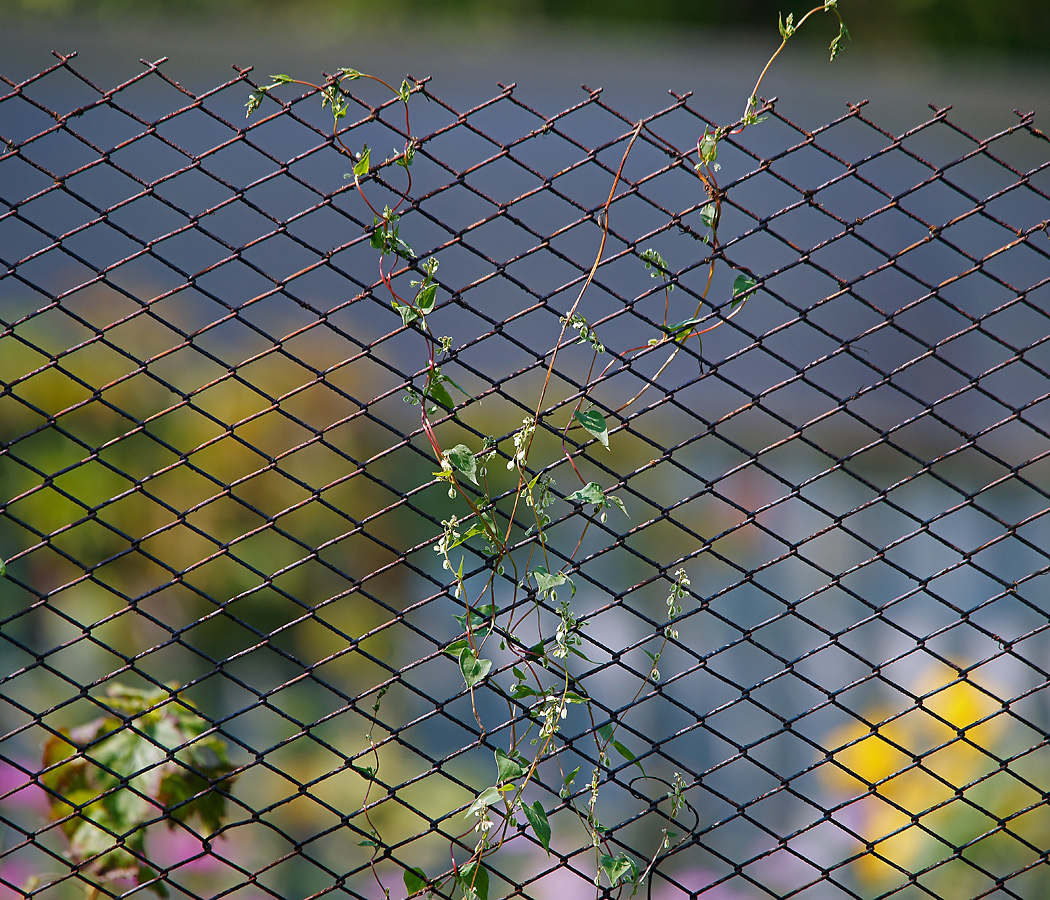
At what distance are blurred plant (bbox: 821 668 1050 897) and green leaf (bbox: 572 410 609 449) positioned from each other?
1.13 meters

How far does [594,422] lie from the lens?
1.27m

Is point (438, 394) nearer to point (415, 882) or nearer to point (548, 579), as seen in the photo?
point (548, 579)

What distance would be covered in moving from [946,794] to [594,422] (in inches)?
75.2

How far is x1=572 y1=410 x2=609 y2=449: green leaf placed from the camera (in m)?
1.26

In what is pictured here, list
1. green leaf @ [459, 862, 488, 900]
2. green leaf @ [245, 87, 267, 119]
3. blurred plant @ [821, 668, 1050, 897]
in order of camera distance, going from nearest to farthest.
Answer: green leaf @ [245, 87, 267, 119]
green leaf @ [459, 862, 488, 900]
blurred plant @ [821, 668, 1050, 897]

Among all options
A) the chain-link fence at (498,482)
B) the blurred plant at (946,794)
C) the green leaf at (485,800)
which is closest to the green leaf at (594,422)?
the green leaf at (485,800)

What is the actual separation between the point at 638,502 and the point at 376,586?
38.5 inches

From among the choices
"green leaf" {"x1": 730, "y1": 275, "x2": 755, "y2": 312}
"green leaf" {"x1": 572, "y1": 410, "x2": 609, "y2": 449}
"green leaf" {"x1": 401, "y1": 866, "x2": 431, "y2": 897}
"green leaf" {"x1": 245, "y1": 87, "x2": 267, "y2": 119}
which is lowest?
"green leaf" {"x1": 401, "y1": 866, "x2": 431, "y2": 897}

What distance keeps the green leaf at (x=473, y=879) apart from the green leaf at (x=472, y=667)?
0.79ft

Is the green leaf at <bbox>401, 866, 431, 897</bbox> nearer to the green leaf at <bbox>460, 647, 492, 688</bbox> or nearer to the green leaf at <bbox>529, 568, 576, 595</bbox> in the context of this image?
the green leaf at <bbox>460, 647, 492, 688</bbox>

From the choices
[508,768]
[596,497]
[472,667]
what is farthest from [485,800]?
[596,497]

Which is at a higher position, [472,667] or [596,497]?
[596,497]

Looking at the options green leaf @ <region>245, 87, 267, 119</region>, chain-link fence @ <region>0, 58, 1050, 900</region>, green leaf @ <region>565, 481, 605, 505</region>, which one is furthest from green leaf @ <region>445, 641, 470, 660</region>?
chain-link fence @ <region>0, 58, 1050, 900</region>

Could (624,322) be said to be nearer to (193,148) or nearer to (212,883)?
(193,148)
